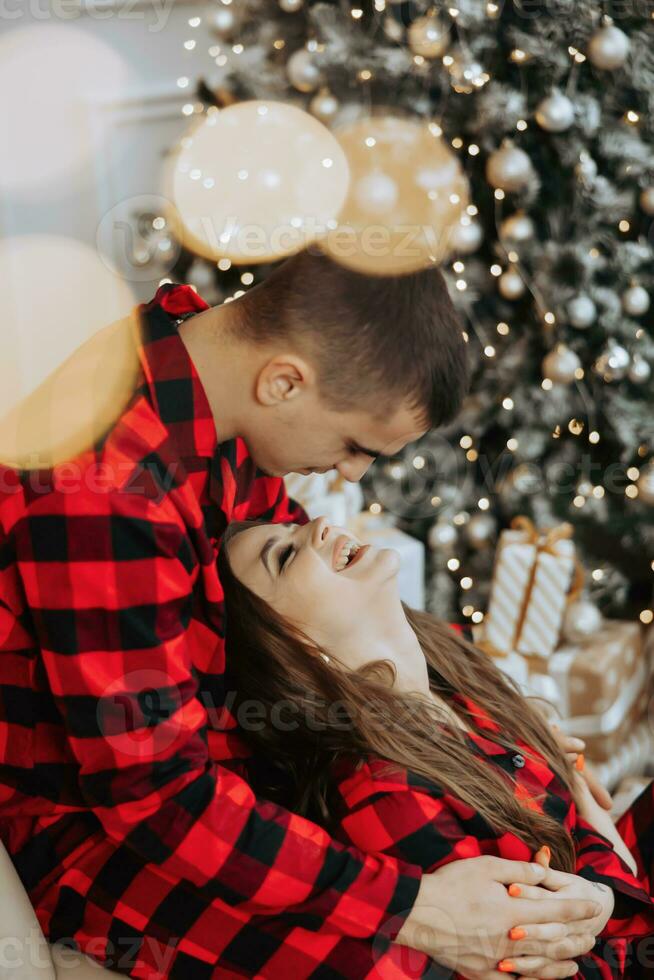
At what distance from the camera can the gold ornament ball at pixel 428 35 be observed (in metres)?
Result: 2.06

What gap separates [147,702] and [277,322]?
0.42 metres

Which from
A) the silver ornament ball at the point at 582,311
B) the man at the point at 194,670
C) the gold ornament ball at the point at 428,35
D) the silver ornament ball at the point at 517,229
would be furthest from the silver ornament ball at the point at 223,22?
the man at the point at 194,670

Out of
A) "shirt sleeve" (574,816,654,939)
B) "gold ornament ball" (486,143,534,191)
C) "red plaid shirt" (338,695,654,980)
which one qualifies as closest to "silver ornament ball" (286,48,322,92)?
"gold ornament ball" (486,143,534,191)

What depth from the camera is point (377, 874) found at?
101 cm

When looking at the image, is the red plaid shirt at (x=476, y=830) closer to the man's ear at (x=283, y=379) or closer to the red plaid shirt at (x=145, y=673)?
the red plaid shirt at (x=145, y=673)

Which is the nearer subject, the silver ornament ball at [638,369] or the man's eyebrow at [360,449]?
the man's eyebrow at [360,449]

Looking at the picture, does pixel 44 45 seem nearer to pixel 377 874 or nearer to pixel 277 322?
pixel 277 322

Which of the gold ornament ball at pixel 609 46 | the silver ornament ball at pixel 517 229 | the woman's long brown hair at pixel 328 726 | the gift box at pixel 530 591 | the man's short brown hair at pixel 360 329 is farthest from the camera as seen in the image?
the gift box at pixel 530 591

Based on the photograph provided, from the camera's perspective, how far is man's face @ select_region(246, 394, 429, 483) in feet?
3.51

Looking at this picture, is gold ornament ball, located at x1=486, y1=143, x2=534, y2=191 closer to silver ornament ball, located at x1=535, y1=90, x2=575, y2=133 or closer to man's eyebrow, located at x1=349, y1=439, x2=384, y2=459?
silver ornament ball, located at x1=535, y1=90, x2=575, y2=133

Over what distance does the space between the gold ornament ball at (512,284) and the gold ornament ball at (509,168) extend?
20 cm

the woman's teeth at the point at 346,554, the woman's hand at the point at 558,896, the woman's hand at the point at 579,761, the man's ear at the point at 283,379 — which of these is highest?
the man's ear at the point at 283,379

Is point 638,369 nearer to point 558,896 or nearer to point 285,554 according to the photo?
point 285,554

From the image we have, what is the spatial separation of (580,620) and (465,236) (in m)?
0.96
